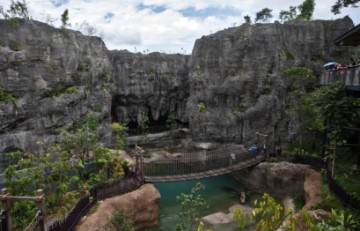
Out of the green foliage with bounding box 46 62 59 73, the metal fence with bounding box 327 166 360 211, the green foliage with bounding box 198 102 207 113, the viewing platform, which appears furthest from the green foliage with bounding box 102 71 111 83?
the metal fence with bounding box 327 166 360 211

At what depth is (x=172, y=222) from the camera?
17.8 meters

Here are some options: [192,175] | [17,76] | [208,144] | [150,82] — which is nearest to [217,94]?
[208,144]

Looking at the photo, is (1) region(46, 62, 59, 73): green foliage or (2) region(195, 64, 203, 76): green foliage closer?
(1) region(46, 62, 59, 73): green foliage

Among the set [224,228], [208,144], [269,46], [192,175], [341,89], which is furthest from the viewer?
[208,144]

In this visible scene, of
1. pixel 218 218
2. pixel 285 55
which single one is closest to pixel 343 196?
pixel 218 218

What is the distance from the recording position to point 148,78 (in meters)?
34.5

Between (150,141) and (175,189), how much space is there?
11.3m

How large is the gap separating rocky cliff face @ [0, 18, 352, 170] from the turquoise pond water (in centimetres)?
579

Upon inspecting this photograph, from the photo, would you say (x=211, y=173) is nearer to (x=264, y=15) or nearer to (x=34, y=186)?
(x=34, y=186)

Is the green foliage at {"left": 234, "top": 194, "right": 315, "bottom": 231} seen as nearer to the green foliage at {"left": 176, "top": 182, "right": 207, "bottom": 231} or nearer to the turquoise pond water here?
the green foliage at {"left": 176, "top": 182, "right": 207, "bottom": 231}

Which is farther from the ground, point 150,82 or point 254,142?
point 150,82

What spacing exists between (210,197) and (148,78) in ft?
59.1

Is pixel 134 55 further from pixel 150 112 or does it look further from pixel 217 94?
pixel 217 94

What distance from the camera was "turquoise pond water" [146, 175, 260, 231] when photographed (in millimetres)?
17672
